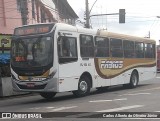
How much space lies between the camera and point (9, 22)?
30969 millimetres

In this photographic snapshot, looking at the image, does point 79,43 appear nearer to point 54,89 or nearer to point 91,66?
point 91,66

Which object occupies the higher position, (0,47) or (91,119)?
(0,47)

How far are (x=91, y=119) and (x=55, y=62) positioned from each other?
5.59 metres

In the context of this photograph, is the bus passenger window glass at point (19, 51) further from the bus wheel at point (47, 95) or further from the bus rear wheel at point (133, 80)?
the bus rear wheel at point (133, 80)

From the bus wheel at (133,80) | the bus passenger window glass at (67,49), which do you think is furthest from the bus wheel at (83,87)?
the bus wheel at (133,80)

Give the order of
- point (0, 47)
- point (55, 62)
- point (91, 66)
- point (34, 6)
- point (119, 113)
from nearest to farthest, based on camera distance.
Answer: point (119, 113), point (55, 62), point (91, 66), point (0, 47), point (34, 6)

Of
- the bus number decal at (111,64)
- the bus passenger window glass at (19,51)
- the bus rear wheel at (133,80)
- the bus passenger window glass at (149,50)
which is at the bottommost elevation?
the bus rear wheel at (133,80)

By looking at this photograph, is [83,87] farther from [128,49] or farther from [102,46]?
[128,49]

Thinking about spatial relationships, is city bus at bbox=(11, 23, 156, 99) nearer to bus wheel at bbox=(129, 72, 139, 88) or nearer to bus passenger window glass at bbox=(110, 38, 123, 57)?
bus passenger window glass at bbox=(110, 38, 123, 57)

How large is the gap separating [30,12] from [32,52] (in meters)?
19.9

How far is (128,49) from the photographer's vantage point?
23234 mm

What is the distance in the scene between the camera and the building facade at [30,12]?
30.3 metres

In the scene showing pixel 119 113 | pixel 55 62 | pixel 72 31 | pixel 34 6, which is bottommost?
pixel 119 113

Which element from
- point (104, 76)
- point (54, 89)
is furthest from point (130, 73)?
point (54, 89)
